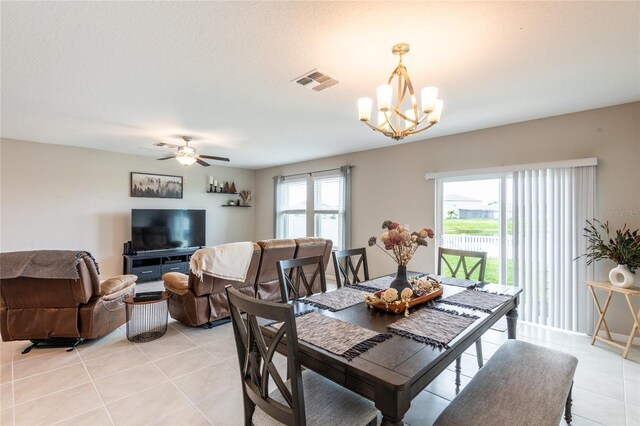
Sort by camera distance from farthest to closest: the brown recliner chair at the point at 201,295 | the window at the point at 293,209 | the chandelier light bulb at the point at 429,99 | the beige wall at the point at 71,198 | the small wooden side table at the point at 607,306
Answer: the window at the point at 293,209, the beige wall at the point at 71,198, the brown recliner chair at the point at 201,295, the small wooden side table at the point at 607,306, the chandelier light bulb at the point at 429,99

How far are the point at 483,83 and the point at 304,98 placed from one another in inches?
65.4

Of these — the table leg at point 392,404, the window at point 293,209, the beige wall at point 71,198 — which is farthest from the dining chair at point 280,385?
the beige wall at point 71,198

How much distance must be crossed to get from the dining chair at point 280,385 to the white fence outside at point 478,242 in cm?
329

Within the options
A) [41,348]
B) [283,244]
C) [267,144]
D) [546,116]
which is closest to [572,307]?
[546,116]

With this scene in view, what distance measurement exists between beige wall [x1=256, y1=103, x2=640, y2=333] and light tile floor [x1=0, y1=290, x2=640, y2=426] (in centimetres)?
116

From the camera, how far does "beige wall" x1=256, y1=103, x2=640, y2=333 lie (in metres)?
3.10

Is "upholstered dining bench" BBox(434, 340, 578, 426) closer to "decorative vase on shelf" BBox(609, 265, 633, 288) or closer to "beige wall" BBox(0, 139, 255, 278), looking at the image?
"decorative vase on shelf" BBox(609, 265, 633, 288)

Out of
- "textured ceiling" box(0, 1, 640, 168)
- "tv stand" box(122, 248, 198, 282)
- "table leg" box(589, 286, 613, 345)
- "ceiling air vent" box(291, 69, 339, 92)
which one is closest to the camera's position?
"textured ceiling" box(0, 1, 640, 168)

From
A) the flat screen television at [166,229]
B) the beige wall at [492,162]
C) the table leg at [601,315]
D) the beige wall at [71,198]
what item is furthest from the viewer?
the flat screen television at [166,229]

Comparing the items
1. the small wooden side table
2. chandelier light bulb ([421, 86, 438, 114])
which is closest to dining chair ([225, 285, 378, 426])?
chandelier light bulb ([421, 86, 438, 114])

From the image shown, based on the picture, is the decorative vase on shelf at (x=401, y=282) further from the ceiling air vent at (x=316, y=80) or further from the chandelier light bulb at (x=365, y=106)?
the ceiling air vent at (x=316, y=80)

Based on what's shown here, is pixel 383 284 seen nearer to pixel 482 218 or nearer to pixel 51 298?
pixel 482 218

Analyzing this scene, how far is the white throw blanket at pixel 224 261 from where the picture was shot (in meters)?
3.12

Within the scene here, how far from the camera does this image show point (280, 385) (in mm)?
1242
